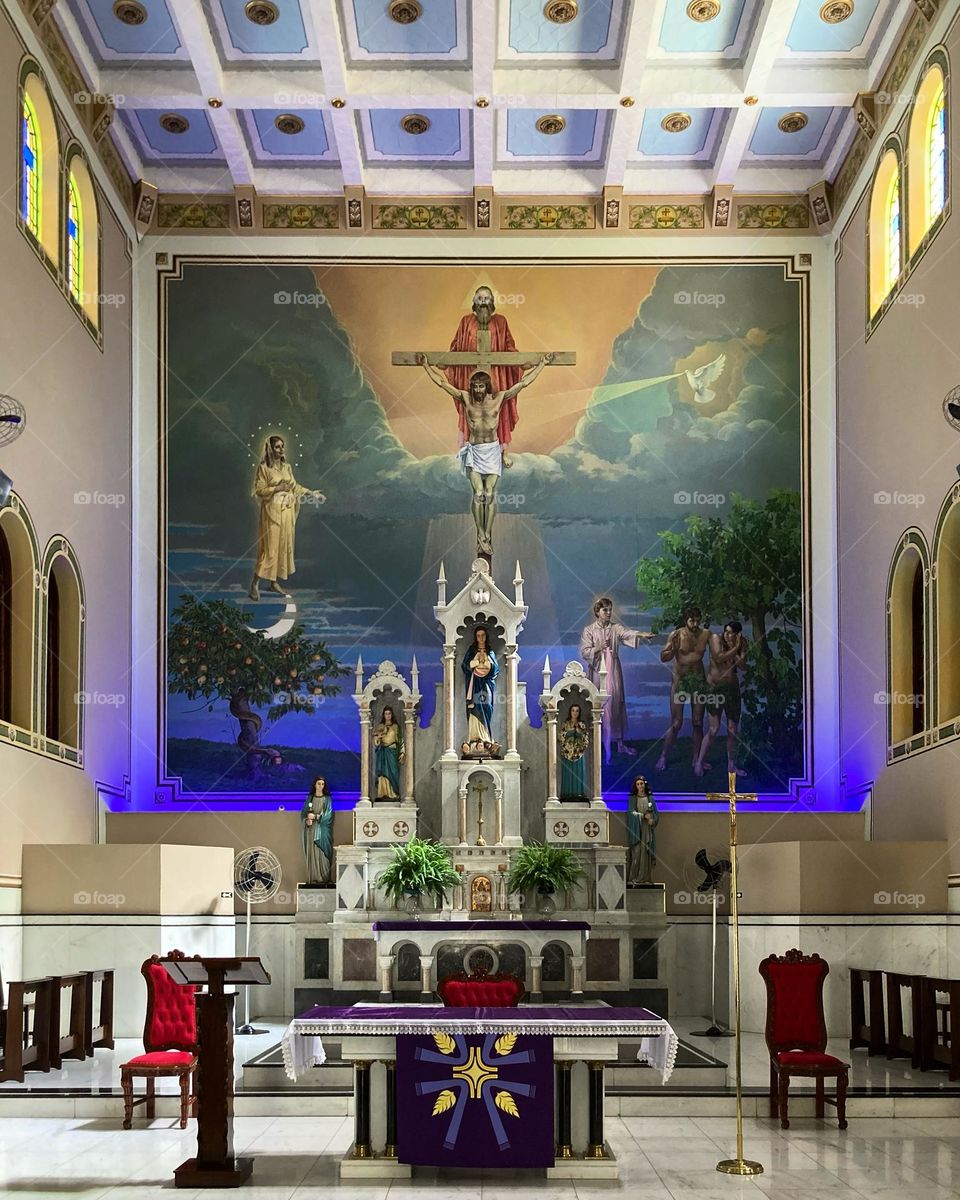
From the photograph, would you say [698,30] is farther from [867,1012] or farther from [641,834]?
[867,1012]

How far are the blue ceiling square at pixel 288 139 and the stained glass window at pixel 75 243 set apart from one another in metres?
2.57

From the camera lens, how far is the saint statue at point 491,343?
19.3 m

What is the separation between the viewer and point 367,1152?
9.20 meters

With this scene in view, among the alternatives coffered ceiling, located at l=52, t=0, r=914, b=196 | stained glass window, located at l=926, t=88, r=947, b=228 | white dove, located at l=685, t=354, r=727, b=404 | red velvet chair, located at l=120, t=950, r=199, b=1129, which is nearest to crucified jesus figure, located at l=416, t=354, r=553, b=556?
white dove, located at l=685, t=354, r=727, b=404

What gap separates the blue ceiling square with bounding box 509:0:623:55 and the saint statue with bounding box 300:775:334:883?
8.91 m

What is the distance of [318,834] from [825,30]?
1086 centimetres

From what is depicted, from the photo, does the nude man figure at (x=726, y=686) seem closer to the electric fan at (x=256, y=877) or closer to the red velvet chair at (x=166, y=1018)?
the electric fan at (x=256, y=877)

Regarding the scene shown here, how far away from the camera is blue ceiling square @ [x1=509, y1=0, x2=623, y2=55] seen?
632 inches

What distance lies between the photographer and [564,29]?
16469mm

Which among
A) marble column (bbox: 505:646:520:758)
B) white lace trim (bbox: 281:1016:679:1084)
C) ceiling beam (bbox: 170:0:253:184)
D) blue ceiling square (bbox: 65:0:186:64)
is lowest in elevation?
white lace trim (bbox: 281:1016:679:1084)

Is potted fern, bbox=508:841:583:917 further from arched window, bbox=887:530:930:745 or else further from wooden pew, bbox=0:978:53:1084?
wooden pew, bbox=0:978:53:1084

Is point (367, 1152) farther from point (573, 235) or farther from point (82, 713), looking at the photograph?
point (573, 235)

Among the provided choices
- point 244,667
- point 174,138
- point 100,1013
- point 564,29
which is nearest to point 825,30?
point 564,29

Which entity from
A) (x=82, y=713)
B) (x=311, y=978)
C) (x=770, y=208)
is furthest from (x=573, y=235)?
(x=311, y=978)
